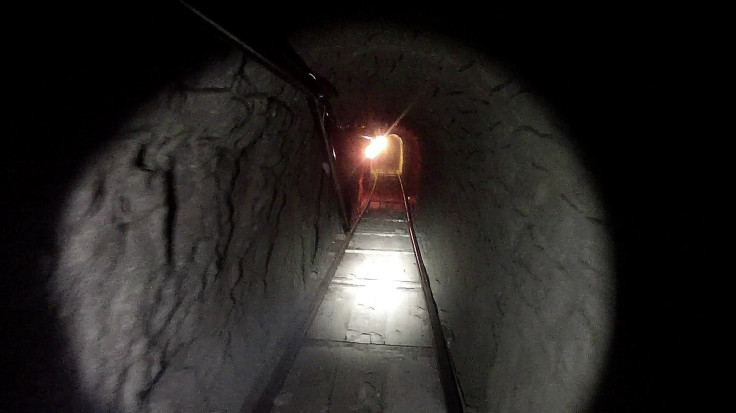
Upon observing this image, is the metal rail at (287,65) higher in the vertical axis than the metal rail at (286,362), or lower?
higher

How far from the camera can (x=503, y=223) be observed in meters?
2.14

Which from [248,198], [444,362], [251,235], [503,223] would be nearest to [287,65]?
[248,198]

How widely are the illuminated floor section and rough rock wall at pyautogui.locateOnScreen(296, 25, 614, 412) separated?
37cm

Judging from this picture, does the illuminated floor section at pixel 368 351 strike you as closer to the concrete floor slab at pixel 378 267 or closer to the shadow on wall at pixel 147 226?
the concrete floor slab at pixel 378 267

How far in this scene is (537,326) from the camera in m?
1.64

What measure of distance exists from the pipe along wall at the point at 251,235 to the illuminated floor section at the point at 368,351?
324 millimetres

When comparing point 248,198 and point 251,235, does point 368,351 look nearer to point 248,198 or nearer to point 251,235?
point 251,235

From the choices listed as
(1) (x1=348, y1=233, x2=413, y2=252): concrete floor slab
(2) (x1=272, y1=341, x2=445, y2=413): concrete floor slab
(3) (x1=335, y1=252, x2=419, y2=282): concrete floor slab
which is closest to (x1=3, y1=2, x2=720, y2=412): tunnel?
(2) (x1=272, y1=341, x2=445, y2=413): concrete floor slab

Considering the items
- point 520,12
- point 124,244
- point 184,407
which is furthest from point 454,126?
point 184,407

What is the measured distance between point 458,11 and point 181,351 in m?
2.49

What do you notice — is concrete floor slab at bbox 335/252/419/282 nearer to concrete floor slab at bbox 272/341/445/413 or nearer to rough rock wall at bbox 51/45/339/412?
concrete floor slab at bbox 272/341/445/413

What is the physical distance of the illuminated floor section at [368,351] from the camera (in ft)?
8.23

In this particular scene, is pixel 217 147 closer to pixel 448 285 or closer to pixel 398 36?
pixel 398 36

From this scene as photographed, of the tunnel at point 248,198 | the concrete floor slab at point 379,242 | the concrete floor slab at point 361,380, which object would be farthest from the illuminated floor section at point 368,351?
the concrete floor slab at point 379,242
